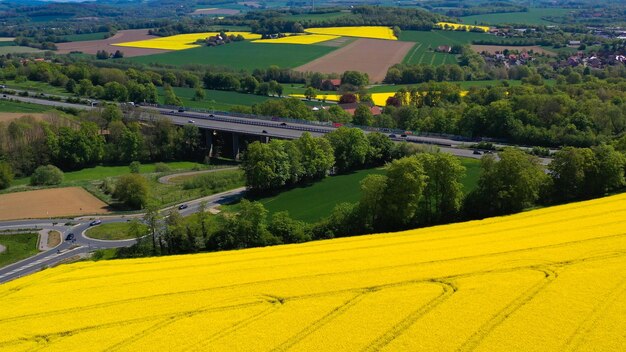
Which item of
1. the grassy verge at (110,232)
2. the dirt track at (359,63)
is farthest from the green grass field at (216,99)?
the grassy verge at (110,232)

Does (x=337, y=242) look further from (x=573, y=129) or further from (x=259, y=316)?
(x=573, y=129)

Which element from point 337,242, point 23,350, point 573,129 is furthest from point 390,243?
point 573,129

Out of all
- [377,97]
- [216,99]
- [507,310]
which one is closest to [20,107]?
[216,99]

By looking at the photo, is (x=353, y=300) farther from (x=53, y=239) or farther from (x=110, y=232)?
(x=53, y=239)

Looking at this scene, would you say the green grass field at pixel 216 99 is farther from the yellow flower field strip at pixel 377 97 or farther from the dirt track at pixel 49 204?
the dirt track at pixel 49 204

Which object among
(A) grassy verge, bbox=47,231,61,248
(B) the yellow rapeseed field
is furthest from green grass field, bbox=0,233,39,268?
(B) the yellow rapeseed field

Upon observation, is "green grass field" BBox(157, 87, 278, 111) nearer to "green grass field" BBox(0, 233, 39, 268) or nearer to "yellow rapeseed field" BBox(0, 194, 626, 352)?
"green grass field" BBox(0, 233, 39, 268)
